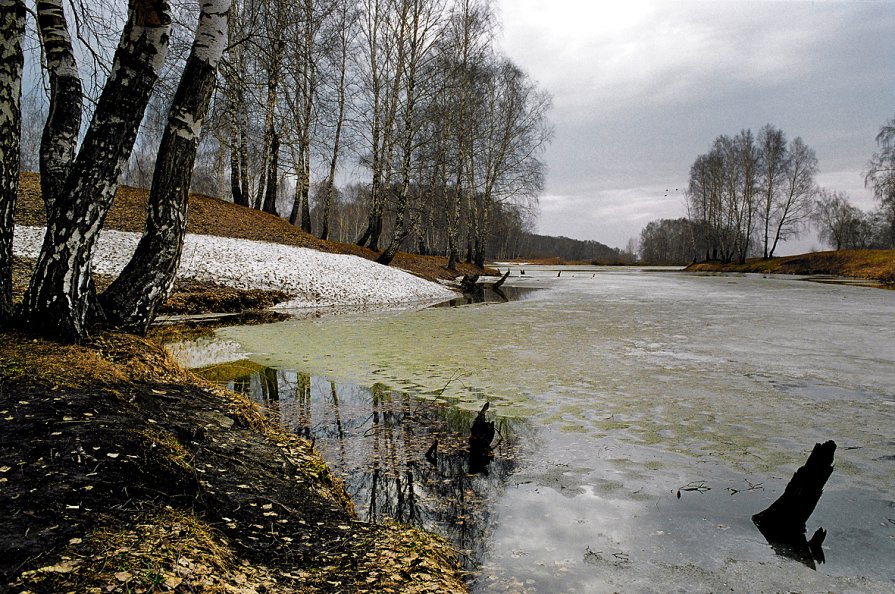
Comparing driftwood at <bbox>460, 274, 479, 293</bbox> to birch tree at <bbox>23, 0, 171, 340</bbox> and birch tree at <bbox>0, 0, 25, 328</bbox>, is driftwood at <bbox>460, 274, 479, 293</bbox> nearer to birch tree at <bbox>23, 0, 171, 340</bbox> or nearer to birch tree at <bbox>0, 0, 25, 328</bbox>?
birch tree at <bbox>23, 0, 171, 340</bbox>

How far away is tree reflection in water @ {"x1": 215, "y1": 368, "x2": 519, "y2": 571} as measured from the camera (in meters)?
Answer: 2.88

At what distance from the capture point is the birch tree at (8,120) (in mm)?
4199

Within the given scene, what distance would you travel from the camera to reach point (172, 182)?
192 inches

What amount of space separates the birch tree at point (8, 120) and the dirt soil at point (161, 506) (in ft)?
3.23

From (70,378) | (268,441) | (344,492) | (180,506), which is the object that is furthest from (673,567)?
(70,378)

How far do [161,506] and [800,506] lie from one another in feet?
10.4

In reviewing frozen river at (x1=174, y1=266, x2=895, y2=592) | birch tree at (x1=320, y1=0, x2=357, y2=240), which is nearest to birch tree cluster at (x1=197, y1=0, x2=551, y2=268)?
birch tree at (x1=320, y1=0, x2=357, y2=240)

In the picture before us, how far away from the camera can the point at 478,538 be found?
266 centimetres

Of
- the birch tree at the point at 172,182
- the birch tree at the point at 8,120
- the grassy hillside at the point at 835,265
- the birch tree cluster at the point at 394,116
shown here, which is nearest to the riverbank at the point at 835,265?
the grassy hillside at the point at 835,265

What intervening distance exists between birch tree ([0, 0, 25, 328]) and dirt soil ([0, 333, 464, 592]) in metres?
0.98

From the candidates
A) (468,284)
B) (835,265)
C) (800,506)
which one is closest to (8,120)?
(800,506)

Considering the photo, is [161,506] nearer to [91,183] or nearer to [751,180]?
[91,183]

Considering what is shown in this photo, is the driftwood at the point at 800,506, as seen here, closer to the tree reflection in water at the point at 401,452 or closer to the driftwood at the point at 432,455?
the tree reflection in water at the point at 401,452

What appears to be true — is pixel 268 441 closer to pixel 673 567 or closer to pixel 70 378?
pixel 70 378
